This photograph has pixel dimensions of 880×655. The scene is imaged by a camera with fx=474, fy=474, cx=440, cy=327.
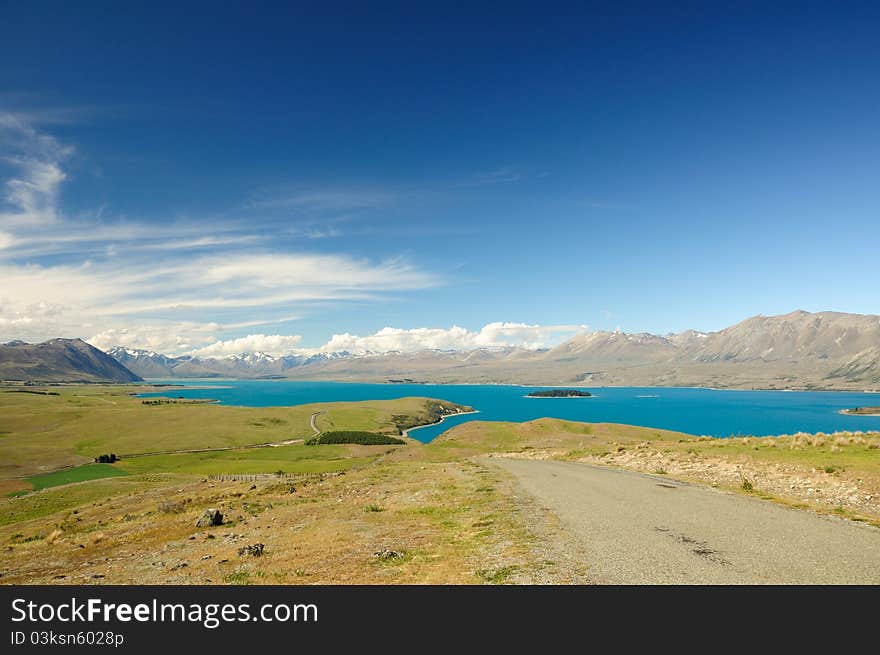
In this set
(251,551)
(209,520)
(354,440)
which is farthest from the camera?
(354,440)

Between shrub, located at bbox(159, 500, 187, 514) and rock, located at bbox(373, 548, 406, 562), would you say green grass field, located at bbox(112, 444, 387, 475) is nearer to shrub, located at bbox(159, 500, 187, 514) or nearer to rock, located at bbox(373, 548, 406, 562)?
shrub, located at bbox(159, 500, 187, 514)

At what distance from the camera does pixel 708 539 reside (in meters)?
15.8

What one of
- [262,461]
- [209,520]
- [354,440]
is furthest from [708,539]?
[354,440]

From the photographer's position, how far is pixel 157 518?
110 feet

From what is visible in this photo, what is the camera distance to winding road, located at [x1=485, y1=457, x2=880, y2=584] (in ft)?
40.3

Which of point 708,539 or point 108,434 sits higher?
point 708,539

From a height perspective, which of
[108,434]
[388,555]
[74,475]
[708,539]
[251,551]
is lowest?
[108,434]

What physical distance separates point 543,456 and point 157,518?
3798 centimetres

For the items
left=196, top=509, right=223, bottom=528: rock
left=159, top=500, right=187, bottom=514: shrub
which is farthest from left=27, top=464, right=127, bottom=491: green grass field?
left=196, top=509, right=223, bottom=528: rock

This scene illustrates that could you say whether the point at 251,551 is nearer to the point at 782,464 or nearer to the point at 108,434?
the point at 782,464

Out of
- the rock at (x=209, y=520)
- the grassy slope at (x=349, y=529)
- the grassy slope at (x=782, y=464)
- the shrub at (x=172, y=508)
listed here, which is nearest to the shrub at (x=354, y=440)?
the grassy slope at (x=349, y=529)
